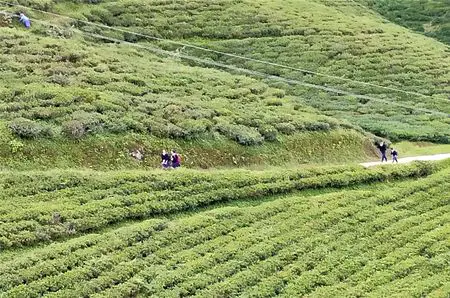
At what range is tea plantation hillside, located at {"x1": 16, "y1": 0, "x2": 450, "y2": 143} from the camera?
164ft

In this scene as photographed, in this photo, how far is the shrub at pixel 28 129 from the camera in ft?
93.9

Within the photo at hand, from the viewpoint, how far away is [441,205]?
31.2m

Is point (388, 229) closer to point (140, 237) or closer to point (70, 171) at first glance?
point (140, 237)

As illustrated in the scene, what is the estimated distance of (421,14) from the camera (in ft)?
285

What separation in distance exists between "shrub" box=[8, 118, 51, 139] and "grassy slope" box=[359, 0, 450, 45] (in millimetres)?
61992

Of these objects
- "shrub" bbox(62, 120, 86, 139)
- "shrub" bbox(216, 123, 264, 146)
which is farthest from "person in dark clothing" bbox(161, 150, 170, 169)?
"shrub" bbox(216, 123, 264, 146)

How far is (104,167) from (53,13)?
27.2 metres

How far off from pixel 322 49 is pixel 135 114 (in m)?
31.4

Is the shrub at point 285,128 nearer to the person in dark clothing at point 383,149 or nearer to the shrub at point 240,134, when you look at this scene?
the shrub at point 240,134

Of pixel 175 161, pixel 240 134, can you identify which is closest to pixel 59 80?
pixel 175 161

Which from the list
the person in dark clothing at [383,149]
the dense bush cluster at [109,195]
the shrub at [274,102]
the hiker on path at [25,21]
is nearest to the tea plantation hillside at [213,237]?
the dense bush cluster at [109,195]

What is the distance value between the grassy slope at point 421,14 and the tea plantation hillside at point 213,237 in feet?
183

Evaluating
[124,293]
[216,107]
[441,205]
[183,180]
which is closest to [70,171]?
[183,180]

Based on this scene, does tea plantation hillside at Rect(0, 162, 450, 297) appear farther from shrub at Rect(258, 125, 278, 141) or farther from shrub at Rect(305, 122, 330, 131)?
shrub at Rect(305, 122, 330, 131)
